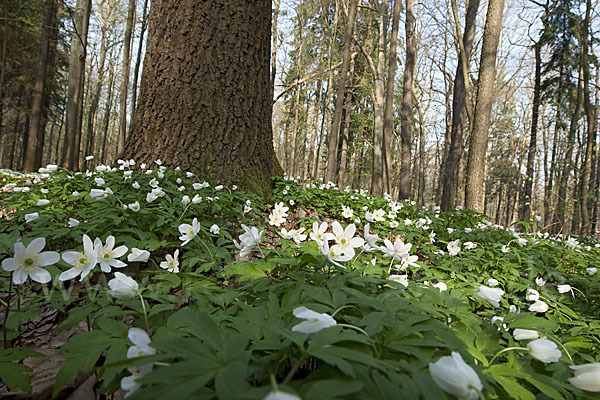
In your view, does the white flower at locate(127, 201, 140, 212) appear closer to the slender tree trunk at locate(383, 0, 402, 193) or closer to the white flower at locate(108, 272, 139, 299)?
the white flower at locate(108, 272, 139, 299)

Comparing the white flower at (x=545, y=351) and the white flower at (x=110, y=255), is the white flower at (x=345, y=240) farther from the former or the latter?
the white flower at (x=110, y=255)

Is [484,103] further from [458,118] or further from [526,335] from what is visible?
[526,335]

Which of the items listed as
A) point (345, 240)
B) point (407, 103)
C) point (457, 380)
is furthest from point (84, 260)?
point (407, 103)

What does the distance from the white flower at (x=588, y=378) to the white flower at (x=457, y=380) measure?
0.41 m

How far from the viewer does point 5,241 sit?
1.63 metres

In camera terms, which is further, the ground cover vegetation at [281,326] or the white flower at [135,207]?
the white flower at [135,207]

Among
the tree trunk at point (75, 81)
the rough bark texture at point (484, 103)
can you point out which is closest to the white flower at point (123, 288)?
the rough bark texture at point (484, 103)

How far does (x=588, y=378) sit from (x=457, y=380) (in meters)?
0.48

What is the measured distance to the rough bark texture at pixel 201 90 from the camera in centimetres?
345

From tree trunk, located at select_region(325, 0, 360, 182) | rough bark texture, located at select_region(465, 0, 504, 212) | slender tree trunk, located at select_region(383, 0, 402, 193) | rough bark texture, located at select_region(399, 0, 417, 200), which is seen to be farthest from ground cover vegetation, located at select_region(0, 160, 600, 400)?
rough bark texture, located at select_region(399, 0, 417, 200)

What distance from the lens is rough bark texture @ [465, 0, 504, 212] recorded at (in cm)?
585

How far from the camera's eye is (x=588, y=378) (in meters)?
0.78

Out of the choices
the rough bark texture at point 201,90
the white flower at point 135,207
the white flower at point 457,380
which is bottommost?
the white flower at point 457,380

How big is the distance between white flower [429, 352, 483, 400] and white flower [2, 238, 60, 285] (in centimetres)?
126
